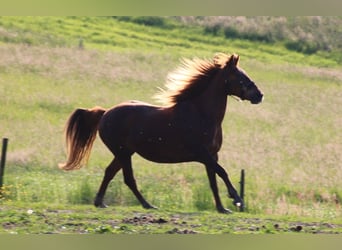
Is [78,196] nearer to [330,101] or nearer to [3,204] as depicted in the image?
[3,204]

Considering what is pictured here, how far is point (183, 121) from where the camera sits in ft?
36.5

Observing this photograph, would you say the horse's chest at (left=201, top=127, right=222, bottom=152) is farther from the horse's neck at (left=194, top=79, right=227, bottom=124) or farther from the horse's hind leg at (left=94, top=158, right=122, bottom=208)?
the horse's hind leg at (left=94, top=158, right=122, bottom=208)

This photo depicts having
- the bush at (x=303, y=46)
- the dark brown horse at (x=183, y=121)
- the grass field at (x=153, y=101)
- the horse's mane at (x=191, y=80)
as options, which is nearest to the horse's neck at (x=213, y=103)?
the dark brown horse at (x=183, y=121)

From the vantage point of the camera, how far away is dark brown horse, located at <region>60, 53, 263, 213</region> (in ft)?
36.4

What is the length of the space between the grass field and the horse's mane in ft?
4.98

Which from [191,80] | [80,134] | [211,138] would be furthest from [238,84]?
[80,134]

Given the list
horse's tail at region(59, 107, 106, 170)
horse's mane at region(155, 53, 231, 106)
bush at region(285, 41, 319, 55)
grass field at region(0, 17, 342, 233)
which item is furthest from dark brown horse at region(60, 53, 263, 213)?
bush at region(285, 41, 319, 55)

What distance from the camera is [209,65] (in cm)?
1144

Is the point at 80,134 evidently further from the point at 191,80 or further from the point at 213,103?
the point at 213,103

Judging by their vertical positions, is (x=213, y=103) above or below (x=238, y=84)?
below

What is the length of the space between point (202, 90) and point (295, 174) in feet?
18.7

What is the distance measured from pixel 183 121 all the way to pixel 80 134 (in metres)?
1.64

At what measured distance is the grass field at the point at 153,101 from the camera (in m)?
12.3

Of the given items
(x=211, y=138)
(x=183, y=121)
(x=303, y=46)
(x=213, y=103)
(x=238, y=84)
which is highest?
(x=303, y=46)
